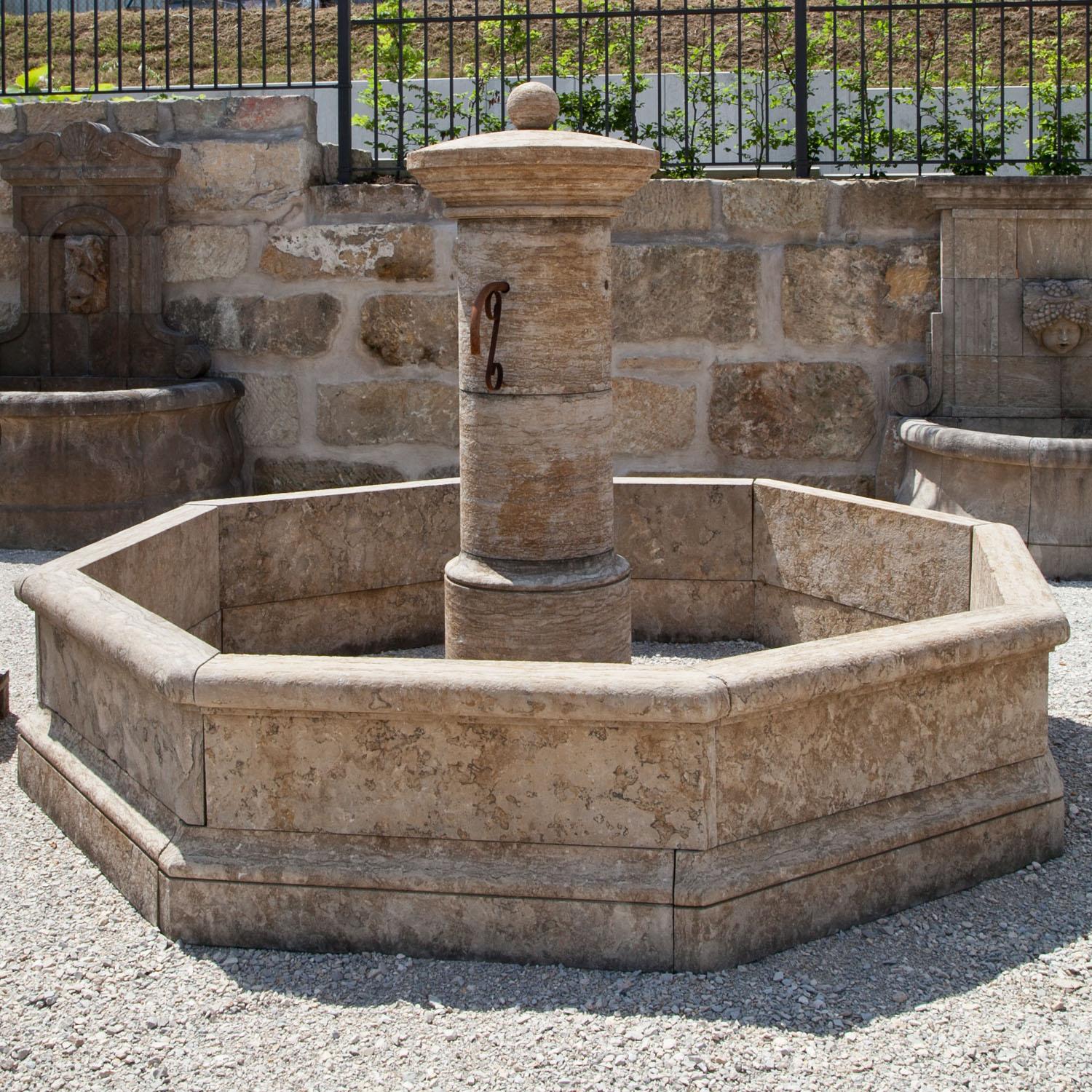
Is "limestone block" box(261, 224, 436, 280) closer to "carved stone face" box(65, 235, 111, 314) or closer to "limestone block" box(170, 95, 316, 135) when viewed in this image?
"limestone block" box(170, 95, 316, 135)

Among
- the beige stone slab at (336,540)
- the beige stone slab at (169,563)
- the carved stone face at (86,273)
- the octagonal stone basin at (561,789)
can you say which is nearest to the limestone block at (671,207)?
the beige stone slab at (336,540)

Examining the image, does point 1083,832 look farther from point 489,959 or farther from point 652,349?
point 652,349

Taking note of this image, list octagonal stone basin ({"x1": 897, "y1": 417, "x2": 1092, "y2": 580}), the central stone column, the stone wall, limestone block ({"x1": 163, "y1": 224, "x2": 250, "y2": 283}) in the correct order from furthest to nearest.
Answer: limestone block ({"x1": 163, "y1": 224, "x2": 250, "y2": 283})
the stone wall
octagonal stone basin ({"x1": 897, "y1": 417, "x2": 1092, "y2": 580})
the central stone column

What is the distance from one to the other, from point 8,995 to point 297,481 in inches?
180

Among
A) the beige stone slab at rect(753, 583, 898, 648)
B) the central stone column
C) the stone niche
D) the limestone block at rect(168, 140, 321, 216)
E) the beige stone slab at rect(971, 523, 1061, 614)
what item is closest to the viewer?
the beige stone slab at rect(971, 523, 1061, 614)

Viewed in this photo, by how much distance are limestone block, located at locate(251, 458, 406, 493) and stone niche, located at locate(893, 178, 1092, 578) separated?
224 cm

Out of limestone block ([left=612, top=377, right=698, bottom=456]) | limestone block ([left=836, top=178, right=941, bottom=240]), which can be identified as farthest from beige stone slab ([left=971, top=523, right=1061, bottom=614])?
limestone block ([left=836, top=178, right=941, bottom=240])

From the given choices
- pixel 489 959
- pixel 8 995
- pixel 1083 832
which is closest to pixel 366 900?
pixel 489 959

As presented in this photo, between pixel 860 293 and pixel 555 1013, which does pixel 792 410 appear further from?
pixel 555 1013

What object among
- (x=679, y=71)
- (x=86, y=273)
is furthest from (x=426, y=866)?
(x=679, y=71)

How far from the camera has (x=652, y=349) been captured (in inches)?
281

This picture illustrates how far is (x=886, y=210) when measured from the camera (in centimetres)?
706

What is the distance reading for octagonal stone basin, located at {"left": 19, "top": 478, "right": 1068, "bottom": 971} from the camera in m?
3.21

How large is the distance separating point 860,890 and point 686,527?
241 cm
